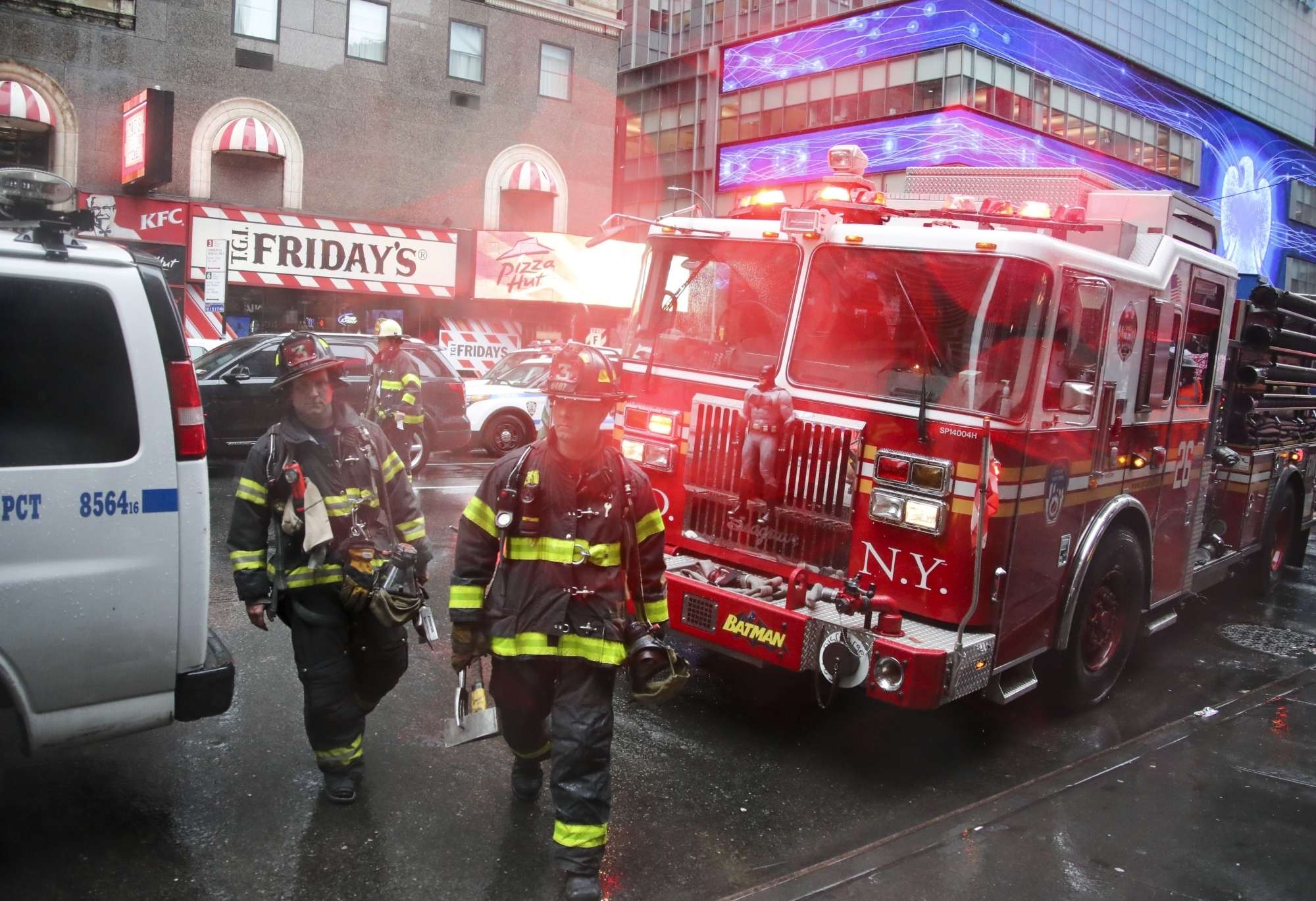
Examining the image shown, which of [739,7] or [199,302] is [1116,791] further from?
[739,7]

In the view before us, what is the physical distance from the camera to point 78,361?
344cm

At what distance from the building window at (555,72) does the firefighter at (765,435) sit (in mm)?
22320

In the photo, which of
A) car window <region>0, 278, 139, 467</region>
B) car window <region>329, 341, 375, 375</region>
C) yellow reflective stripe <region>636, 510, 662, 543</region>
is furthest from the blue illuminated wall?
car window <region>0, 278, 139, 467</region>

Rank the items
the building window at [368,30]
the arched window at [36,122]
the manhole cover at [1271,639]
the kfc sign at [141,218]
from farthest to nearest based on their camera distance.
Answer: the building window at [368,30] → the kfc sign at [141,218] → the arched window at [36,122] → the manhole cover at [1271,639]

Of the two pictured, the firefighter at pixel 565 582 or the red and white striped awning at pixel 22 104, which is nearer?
the firefighter at pixel 565 582

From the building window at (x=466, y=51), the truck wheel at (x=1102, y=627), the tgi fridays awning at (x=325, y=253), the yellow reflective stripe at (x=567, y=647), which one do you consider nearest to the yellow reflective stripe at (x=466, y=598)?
the yellow reflective stripe at (x=567, y=647)

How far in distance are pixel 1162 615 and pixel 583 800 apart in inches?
199

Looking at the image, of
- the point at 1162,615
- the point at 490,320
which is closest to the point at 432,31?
the point at 490,320

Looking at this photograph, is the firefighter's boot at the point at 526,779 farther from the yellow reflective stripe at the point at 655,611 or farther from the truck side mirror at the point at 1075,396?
the truck side mirror at the point at 1075,396

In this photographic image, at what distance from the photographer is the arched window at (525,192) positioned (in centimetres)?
2533

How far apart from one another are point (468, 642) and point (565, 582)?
0.42 metres

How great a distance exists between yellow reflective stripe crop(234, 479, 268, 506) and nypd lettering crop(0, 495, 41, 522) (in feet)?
2.64


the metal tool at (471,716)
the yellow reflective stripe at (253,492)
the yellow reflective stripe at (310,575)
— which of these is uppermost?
the yellow reflective stripe at (253,492)

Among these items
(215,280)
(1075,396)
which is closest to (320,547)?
(1075,396)
